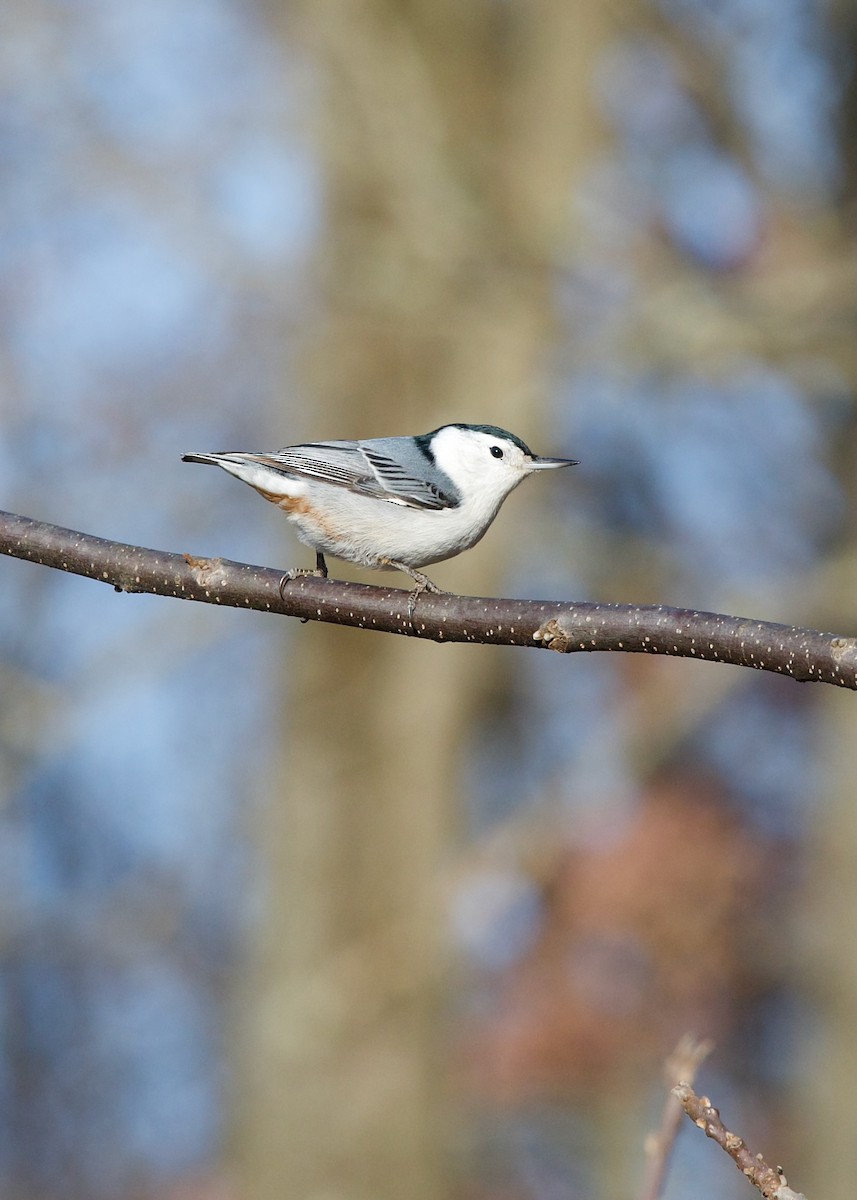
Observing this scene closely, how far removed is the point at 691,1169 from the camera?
11.4m

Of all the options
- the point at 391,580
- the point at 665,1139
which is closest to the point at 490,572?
the point at 391,580

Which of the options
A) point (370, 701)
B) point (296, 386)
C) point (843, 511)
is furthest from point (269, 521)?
point (843, 511)

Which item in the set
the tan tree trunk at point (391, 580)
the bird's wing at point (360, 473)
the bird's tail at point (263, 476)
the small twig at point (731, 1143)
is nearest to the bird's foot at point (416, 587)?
the bird's wing at point (360, 473)

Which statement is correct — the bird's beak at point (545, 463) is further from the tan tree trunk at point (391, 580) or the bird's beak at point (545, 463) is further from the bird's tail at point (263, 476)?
the tan tree trunk at point (391, 580)

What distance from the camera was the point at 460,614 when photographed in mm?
2271

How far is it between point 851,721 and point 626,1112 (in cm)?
420

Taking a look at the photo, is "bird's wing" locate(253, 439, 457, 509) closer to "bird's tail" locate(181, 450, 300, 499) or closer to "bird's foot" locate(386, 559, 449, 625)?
"bird's tail" locate(181, 450, 300, 499)

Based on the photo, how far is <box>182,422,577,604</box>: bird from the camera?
116 inches

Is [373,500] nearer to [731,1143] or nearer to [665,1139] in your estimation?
[665,1139]

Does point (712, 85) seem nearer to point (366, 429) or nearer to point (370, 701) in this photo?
point (366, 429)

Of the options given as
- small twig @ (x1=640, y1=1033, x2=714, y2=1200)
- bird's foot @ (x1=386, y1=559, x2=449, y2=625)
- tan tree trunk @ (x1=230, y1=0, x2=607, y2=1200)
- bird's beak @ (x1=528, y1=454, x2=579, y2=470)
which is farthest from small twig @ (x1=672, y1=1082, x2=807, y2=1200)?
tan tree trunk @ (x1=230, y1=0, x2=607, y2=1200)

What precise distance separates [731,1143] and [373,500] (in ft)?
6.01

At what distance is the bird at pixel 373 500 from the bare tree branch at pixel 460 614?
1.51ft

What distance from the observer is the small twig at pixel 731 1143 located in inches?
55.6
